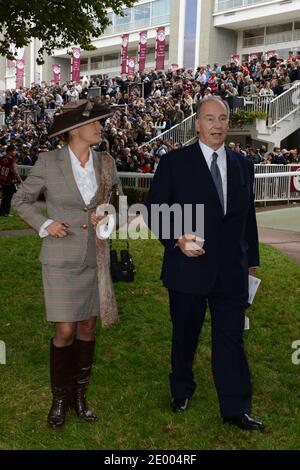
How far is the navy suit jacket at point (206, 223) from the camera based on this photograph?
3.71 m

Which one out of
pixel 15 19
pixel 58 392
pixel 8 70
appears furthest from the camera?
pixel 8 70

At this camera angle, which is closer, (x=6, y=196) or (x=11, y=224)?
(x=11, y=224)

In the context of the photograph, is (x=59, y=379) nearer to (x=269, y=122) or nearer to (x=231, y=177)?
(x=231, y=177)

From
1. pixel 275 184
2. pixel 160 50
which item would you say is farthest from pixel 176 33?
pixel 275 184

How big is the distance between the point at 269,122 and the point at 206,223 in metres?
20.0

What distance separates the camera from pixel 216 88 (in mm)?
23406

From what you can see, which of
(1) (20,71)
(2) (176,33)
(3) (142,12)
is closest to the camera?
(2) (176,33)

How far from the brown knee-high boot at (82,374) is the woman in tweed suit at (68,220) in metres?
0.09

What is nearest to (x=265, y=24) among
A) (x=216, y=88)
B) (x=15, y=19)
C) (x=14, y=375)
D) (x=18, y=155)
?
(x=216, y=88)

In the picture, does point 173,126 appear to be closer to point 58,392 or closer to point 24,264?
point 24,264

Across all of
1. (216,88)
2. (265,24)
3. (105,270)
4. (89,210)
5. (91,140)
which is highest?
(265,24)

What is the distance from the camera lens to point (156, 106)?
24438 mm

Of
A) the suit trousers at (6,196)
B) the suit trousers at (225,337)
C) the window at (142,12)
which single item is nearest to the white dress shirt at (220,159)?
the suit trousers at (225,337)
